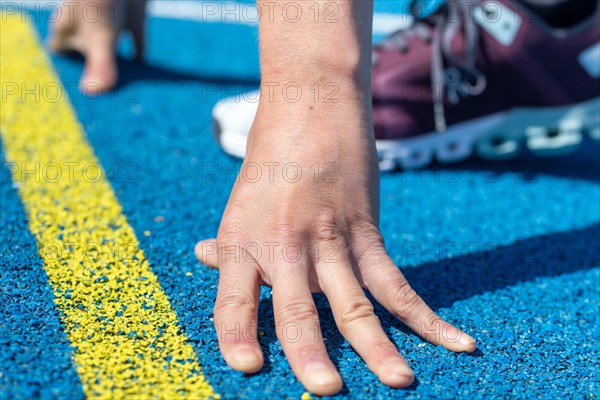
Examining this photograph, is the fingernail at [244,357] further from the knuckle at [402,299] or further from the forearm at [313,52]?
the forearm at [313,52]

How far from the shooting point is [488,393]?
114 centimetres

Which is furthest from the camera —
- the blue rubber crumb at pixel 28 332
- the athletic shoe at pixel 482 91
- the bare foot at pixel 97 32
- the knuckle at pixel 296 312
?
the bare foot at pixel 97 32

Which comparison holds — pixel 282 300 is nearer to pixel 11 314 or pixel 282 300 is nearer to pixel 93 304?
pixel 93 304

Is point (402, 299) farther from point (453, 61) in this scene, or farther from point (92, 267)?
point (453, 61)

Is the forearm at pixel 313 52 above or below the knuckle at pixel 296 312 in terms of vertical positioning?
above

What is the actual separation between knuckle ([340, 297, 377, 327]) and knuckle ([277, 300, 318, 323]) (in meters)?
0.05

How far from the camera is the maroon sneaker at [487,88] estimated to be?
2061 mm

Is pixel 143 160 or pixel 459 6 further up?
pixel 459 6

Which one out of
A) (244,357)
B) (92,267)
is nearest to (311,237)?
(244,357)

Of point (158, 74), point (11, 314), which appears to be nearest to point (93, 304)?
point (11, 314)

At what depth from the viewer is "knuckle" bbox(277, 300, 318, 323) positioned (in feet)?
3.77

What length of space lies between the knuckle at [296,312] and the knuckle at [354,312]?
0.05m

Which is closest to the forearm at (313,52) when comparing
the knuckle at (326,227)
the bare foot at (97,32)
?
the knuckle at (326,227)

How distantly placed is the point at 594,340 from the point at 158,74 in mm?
1911
